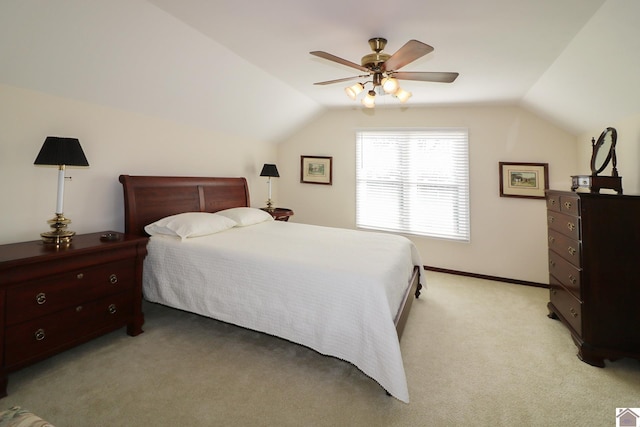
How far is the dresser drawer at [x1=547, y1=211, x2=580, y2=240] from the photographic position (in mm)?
2387

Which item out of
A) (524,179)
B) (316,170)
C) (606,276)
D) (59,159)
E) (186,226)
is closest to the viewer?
(59,159)

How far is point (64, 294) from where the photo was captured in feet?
6.72

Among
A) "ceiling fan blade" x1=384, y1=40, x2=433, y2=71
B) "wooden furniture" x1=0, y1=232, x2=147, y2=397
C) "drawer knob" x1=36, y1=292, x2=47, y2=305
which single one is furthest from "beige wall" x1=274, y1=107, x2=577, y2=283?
"drawer knob" x1=36, y1=292, x2=47, y2=305

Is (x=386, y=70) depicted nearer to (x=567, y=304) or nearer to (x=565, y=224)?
(x=565, y=224)

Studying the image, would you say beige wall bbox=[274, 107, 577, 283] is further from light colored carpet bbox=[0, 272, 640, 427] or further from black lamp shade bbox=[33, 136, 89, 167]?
black lamp shade bbox=[33, 136, 89, 167]

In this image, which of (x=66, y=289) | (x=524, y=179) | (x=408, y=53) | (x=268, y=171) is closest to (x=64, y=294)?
(x=66, y=289)

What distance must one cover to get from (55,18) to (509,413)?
3887mm

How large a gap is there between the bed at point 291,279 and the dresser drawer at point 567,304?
49.0 inches

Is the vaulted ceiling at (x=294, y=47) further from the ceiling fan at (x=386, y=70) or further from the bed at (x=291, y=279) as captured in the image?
the bed at (x=291, y=279)

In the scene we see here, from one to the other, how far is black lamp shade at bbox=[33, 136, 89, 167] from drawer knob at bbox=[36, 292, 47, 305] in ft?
2.99

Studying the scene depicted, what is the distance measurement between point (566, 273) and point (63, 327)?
13.3 feet

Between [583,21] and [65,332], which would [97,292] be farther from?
[583,21]

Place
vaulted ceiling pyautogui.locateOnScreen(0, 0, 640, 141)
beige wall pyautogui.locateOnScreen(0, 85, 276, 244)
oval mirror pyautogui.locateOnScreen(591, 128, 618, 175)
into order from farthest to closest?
oval mirror pyautogui.locateOnScreen(591, 128, 618, 175)
beige wall pyautogui.locateOnScreen(0, 85, 276, 244)
vaulted ceiling pyautogui.locateOnScreen(0, 0, 640, 141)

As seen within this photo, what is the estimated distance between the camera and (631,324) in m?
2.17
